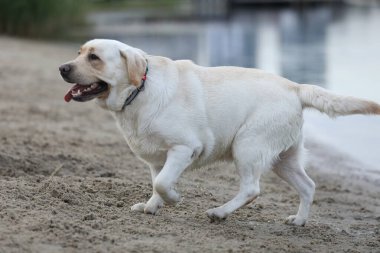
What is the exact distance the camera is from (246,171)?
6566 millimetres

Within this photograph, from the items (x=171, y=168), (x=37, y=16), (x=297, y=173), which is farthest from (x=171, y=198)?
(x=37, y=16)

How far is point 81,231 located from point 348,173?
15.8ft

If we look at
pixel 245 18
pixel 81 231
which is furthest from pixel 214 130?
pixel 245 18

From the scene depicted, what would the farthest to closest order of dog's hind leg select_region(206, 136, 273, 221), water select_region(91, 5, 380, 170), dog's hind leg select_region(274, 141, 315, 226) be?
water select_region(91, 5, 380, 170) → dog's hind leg select_region(274, 141, 315, 226) → dog's hind leg select_region(206, 136, 273, 221)

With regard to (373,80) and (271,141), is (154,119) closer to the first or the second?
(271,141)

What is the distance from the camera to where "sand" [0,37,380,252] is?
5.76 meters

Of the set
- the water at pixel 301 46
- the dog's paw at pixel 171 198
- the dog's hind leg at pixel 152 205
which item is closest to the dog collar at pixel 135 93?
the dog's hind leg at pixel 152 205

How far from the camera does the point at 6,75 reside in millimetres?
16922

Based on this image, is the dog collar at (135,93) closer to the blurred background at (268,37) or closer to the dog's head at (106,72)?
the dog's head at (106,72)

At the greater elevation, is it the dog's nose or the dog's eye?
the dog's eye

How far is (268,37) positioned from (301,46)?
3.62 m

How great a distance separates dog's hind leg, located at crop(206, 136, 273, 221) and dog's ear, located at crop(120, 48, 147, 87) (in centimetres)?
92

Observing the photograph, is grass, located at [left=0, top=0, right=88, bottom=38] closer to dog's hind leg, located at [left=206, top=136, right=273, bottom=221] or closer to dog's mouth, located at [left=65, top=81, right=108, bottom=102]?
dog's mouth, located at [left=65, top=81, right=108, bottom=102]

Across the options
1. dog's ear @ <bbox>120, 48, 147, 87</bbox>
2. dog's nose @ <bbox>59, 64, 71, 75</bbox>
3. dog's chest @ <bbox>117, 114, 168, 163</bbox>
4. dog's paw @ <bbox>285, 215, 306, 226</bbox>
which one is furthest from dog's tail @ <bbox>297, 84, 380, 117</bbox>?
dog's nose @ <bbox>59, 64, 71, 75</bbox>
